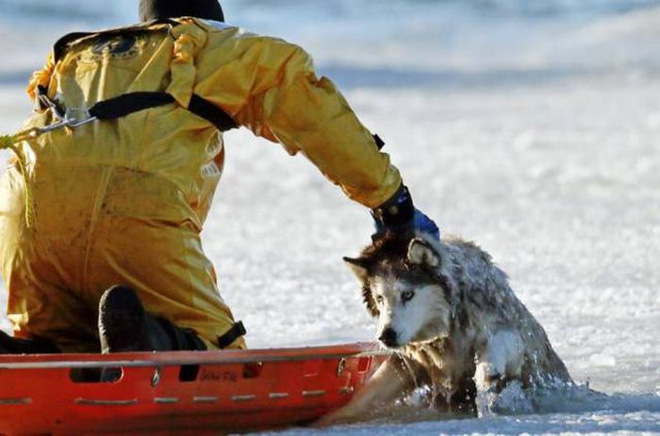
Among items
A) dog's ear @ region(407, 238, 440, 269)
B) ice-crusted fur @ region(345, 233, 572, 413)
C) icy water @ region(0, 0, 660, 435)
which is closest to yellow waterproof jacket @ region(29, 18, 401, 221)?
dog's ear @ region(407, 238, 440, 269)

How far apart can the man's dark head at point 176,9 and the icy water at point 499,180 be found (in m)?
1.19

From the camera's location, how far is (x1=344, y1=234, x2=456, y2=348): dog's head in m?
4.21

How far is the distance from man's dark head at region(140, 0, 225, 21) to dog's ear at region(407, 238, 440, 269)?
0.83 metres

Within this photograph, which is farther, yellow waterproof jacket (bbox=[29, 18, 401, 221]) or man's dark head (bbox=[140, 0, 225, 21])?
man's dark head (bbox=[140, 0, 225, 21])

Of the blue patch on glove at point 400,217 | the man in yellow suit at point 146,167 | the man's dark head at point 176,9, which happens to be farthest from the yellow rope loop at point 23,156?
the blue patch on glove at point 400,217

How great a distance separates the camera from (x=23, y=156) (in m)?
3.89

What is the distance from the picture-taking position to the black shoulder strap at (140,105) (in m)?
3.83

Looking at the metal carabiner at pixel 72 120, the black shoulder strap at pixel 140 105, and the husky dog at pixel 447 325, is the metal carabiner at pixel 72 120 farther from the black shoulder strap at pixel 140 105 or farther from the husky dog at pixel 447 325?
the husky dog at pixel 447 325

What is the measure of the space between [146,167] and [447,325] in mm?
1021

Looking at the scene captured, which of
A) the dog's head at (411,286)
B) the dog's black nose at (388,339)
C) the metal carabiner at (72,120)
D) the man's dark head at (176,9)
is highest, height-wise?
the man's dark head at (176,9)

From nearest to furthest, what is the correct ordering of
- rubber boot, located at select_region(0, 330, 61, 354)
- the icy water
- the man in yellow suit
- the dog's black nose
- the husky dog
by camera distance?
the man in yellow suit
rubber boot, located at select_region(0, 330, 61, 354)
the dog's black nose
the husky dog
the icy water

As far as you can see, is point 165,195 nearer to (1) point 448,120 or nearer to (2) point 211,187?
(2) point 211,187

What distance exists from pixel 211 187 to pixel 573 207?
5131 millimetres

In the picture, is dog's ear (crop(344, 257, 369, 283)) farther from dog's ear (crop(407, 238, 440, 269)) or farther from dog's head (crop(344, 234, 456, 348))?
dog's ear (crop(407, 238, 440, 269))
